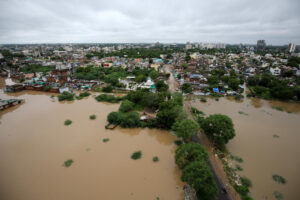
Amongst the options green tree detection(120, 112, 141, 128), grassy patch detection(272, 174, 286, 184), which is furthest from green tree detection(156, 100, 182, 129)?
grassy patch detection(272, 174, 286, 184)

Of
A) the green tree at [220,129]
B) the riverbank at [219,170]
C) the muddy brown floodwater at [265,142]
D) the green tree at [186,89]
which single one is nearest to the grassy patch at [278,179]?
the muddy brown floodwater at [265,142]

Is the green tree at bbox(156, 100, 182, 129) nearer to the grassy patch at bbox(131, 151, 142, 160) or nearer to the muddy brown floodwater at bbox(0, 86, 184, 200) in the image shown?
the muddy brown floodwater at bbox(0, 86, 184, 200)

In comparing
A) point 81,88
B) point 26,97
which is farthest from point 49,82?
point 81,88

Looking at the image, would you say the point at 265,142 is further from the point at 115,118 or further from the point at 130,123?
the point at 115,118

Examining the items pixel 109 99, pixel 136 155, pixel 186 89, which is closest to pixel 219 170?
pixel 136 155

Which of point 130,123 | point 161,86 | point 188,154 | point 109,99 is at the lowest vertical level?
point 130,123

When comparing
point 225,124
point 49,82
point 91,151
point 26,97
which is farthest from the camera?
point 49,82

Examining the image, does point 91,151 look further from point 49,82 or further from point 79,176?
point 49,82

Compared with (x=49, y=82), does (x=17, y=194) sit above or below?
below
